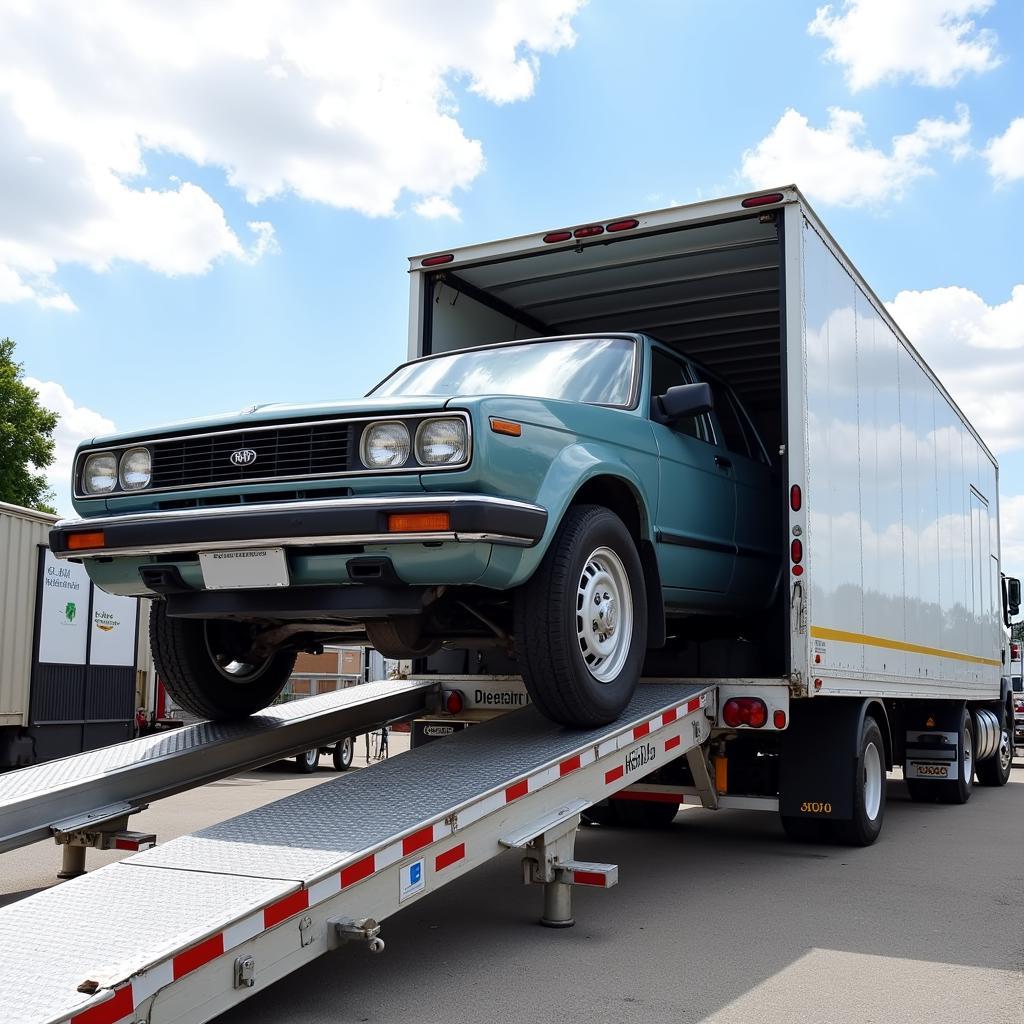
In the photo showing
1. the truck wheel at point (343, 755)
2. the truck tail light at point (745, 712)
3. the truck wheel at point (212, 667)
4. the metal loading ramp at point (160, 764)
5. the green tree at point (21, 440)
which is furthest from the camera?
the green tree at point (21, 440)

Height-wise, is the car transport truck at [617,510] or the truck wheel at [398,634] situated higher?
the car transport truck at [617,510]

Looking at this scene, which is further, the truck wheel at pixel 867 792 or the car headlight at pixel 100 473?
the truck wheel at pixel 867 792

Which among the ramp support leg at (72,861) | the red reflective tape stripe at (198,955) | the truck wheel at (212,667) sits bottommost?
the ramp support leg at (72,861)

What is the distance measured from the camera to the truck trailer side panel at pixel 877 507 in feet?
21.9

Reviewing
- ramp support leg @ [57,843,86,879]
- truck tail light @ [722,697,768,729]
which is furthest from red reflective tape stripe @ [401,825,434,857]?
truck tail light @ [722,697,768,729]

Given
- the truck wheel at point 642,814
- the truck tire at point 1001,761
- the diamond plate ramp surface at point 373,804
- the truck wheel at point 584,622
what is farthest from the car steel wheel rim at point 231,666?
the truck tire at point 1001,761

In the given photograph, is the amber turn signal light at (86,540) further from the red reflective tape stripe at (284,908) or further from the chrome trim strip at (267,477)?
the red reflective tape stripe at (284,908)

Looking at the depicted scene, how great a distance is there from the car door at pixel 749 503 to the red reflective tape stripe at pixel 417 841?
3.20m

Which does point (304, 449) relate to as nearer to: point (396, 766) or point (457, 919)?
point (396, 766)

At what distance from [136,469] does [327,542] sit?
45.9 inches

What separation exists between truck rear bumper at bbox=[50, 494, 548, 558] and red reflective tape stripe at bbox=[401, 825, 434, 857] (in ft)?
3.50

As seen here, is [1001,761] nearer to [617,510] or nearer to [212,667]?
[617,510]

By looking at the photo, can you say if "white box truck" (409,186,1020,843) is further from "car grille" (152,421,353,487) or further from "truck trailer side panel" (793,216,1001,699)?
"car grille" (152,421,353,487)

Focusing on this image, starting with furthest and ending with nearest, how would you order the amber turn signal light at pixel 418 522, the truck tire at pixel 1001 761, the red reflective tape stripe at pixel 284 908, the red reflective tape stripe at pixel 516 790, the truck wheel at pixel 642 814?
the truck tire at pixel 1001 761 < the truck wheel at pixel 642 814 < the red reflective tape stripe at pixel 516 790 < the amber turn signal light at pixel 418 522 < the red reflective tape stripe at pixel 284 908
